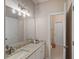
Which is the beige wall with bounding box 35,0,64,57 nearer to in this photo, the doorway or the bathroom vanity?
the doorway

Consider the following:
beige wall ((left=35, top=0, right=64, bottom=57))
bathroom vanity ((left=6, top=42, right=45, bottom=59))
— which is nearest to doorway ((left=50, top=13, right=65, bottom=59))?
beige wall ((left=35, top=0, right=64, bottom=57))

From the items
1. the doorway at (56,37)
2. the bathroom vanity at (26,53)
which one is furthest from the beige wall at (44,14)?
the bathroom vanity at (26,53)

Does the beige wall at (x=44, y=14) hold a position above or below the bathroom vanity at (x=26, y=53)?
above

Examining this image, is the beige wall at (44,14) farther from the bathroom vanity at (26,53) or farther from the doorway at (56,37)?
the bathroom vanity at (26,53)

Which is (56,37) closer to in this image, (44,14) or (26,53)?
(44,14)

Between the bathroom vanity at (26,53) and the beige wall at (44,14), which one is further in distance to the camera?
the beige wall at (44,14)

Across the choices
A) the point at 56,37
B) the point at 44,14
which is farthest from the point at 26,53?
the point at 44,14

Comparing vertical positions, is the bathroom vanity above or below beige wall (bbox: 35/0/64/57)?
below

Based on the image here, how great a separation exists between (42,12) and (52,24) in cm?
73

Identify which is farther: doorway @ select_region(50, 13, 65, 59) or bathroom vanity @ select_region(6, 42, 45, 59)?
doorway @ select_region(50, 13, 65, 59)

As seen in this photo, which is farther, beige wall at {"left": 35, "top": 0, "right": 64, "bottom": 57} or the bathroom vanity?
beige wall at {"left": 35, "top": 0, "right": 64, "bottom": 57}

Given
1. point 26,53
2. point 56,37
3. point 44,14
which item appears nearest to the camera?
point 26,53

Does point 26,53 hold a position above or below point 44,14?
below
